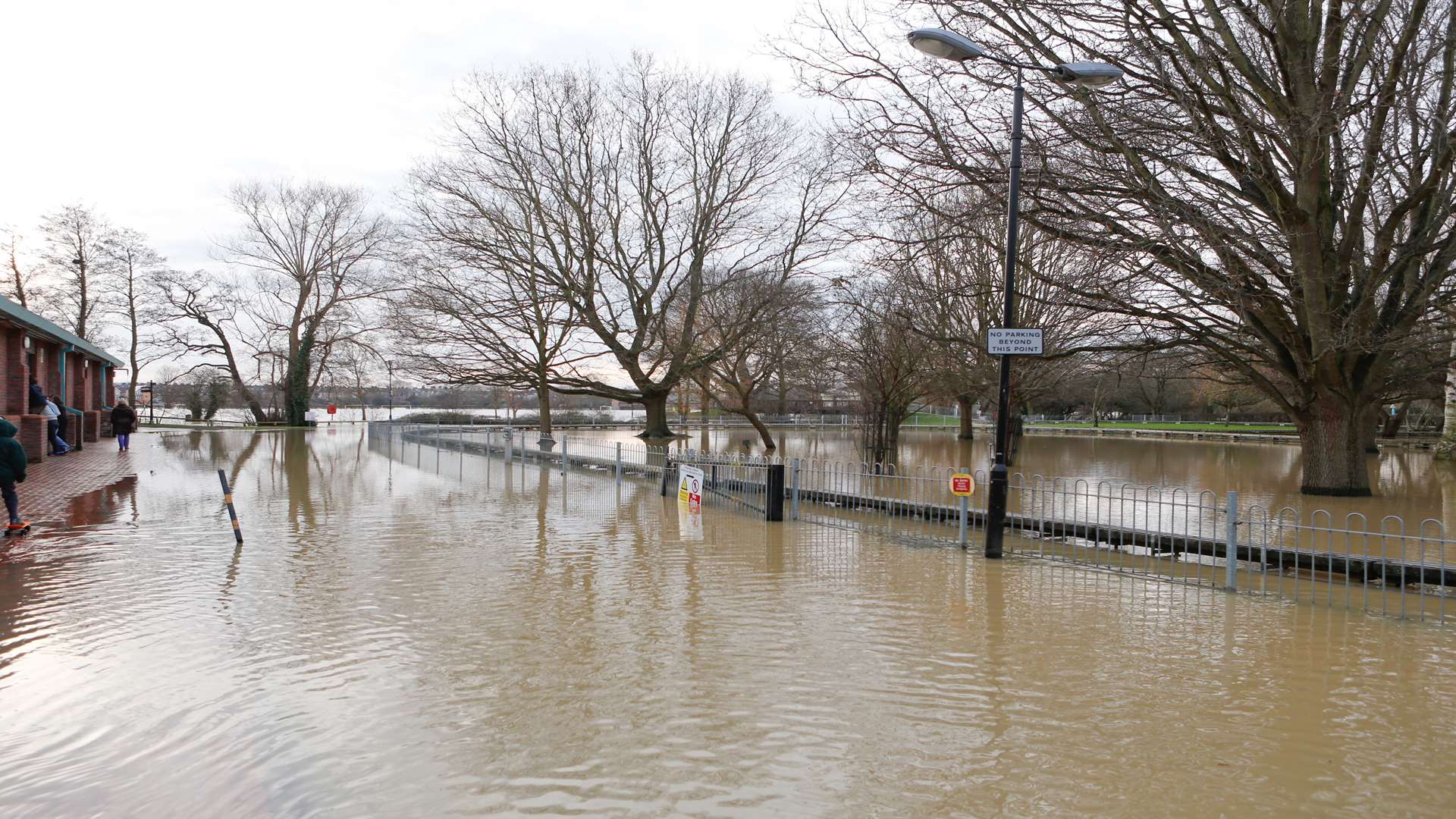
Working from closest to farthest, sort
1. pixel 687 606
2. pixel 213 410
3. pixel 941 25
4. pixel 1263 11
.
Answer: pixel 687 606, pixel 941 25, pixel 1263 11, pixel 213 410

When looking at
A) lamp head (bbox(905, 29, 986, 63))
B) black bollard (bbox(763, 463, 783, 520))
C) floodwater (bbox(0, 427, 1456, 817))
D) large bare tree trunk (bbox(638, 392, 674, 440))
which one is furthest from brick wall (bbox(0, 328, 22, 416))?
lamp head (bbox(905, 29, 986, 63))

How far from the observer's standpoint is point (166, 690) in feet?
17.4

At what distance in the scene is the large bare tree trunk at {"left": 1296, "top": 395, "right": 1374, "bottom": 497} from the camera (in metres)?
16.8

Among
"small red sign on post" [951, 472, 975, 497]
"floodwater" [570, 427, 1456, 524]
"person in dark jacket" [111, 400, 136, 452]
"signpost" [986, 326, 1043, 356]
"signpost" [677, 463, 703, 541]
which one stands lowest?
"floodwater" [570, 427, 1456, 524]

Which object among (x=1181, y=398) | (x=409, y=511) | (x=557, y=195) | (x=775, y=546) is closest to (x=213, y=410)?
(x=557, y=195)

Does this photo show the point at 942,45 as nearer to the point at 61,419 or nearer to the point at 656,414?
the point at 656,414

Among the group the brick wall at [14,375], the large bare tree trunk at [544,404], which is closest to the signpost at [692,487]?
the brick wall at [14,375]

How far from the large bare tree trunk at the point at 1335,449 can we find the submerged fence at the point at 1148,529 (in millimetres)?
2209

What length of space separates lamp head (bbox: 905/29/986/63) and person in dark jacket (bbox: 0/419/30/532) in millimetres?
11570

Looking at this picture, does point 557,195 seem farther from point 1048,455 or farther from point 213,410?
point 213,410

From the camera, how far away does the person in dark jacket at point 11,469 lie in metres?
10.4

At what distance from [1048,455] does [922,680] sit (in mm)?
28684

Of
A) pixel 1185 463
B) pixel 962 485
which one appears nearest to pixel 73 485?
pixel 962 485

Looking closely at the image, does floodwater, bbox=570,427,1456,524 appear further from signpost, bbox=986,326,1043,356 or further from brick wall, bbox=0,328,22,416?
brick wall, bbox=0,328,22,416
